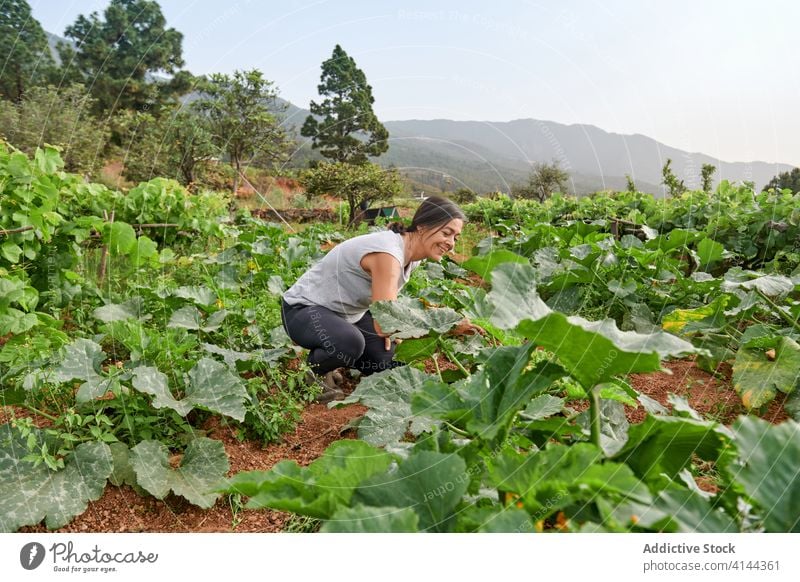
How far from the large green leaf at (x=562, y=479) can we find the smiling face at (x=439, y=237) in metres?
1.82

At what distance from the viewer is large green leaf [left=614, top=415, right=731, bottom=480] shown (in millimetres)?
1021

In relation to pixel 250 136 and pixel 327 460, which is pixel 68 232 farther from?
pixel 327 460

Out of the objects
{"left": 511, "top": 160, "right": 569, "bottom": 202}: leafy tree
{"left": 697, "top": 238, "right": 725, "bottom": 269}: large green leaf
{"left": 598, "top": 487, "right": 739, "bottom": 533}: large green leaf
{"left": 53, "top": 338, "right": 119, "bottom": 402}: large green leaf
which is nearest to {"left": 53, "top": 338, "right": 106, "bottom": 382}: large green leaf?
{"left": 53, "top": 338, "right": 119, "bottom": 402}: large green leaf

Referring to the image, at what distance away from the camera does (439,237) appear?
8.91 ft

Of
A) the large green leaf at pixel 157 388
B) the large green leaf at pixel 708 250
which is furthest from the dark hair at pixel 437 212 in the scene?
the large green leaf at pixel 708 250

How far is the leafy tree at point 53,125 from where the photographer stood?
11.4 metres

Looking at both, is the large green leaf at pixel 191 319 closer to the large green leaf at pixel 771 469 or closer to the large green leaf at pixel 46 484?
the large green leaf at pixel 46 484

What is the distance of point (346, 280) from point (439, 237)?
2.09 feet

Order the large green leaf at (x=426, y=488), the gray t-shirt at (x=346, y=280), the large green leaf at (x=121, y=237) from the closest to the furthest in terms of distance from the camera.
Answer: the large green leaf at (x=426, y=488), the gray t-shirt at (x=346, y=280), the large green leaf at (x=121, y=237)

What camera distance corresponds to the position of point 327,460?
41.0 inches

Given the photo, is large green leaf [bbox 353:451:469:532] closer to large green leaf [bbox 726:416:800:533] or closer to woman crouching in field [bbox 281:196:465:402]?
large green leaf [bbox 726:416:800:533]

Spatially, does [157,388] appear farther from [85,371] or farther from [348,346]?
[348,346]
